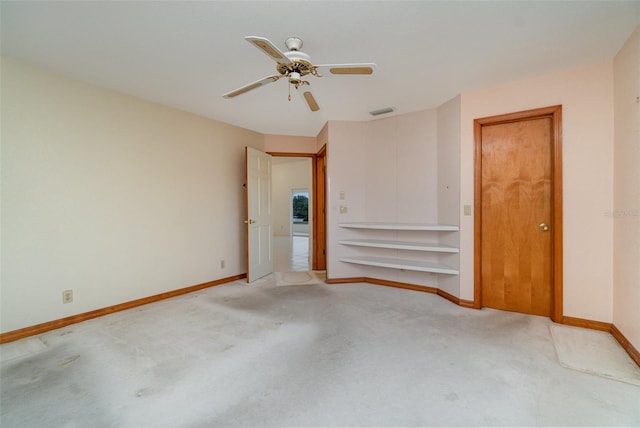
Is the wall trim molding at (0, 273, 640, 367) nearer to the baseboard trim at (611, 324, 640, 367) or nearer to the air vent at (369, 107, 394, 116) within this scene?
the baseboard trim at (611, 324, 640, 367)

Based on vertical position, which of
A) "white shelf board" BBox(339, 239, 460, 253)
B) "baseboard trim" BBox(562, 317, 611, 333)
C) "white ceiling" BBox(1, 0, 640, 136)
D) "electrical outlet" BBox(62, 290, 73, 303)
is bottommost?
"baseboard trim" BBox(562, 317, 611, 333)

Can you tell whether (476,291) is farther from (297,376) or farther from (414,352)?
(297,376)

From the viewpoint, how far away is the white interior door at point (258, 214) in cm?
429

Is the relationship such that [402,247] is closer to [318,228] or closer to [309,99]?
[318,228]

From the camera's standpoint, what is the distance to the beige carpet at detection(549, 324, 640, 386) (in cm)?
191

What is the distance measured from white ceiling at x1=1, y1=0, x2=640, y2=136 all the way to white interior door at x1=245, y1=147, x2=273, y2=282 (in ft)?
4.89

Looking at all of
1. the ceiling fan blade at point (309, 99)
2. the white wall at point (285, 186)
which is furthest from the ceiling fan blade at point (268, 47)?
the white wall at point (285, 186)

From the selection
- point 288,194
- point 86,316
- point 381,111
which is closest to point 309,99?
point 381,111

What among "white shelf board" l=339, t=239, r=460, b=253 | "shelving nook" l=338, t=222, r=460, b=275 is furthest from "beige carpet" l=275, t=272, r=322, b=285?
"white shelf board" l=339, t=239, r=460, b=253

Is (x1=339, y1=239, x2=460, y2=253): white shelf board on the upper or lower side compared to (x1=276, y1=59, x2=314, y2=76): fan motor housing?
lower

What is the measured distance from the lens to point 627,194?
7.30 ft

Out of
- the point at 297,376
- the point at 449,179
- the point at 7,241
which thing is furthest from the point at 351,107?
the point at 7,241

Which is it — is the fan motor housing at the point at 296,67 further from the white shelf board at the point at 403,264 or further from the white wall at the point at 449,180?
the white shelf board at the point at 403,264

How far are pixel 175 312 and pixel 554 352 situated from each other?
3.59 metres
